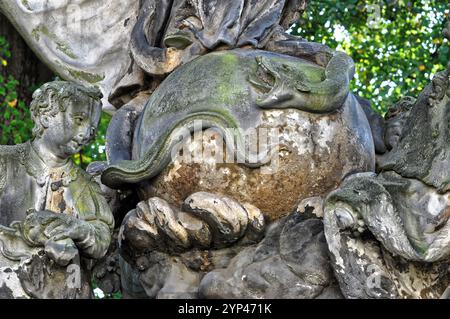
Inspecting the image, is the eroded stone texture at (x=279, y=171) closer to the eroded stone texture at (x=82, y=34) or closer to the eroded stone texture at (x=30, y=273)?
the eroded stone texture at (x=30, y=273)

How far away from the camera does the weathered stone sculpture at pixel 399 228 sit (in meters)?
7.54

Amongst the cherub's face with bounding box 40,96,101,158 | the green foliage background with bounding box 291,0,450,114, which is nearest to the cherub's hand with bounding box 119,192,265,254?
the cherub's face with bounding box 40,96,101,158

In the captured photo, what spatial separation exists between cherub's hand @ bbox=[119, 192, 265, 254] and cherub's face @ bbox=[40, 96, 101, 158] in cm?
44

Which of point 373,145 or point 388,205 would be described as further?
point 373,145

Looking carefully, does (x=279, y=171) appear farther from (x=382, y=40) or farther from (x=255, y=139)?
(x=382, y=40)

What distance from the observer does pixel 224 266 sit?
805cm

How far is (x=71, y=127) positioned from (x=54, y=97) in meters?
0.17

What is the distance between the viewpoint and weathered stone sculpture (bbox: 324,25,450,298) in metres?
7.54

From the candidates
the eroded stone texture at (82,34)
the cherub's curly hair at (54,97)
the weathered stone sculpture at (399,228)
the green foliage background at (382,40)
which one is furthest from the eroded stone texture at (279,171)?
the green foliage background at (382,40)

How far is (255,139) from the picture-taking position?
802 centimetres

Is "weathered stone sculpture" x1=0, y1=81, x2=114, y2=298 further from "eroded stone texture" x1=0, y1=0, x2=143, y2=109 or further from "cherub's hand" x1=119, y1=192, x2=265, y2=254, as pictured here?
"eroded stone texture" x1=0, y1=0, x2=143, y2=109

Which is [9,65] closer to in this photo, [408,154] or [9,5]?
[9,5]

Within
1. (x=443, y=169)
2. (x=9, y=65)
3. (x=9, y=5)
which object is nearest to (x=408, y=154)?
(x=443, y=169)
